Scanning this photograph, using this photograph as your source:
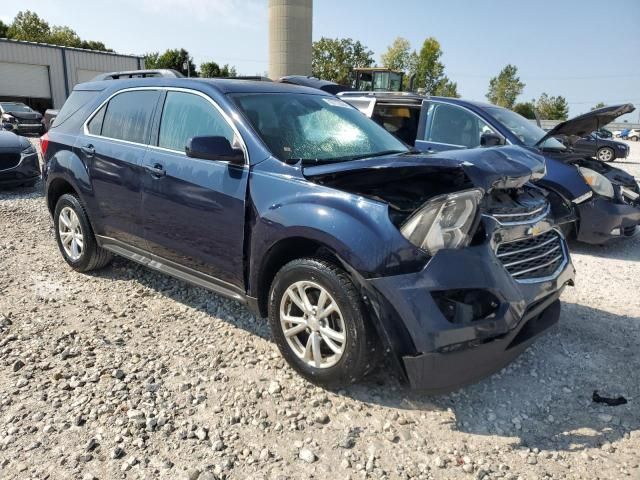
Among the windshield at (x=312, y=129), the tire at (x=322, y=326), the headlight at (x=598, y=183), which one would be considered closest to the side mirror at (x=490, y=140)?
the headlight at (x=598, y=183)

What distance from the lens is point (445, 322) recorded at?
240 cm

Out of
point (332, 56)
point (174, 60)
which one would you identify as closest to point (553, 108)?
point (332, 56)

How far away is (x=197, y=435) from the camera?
8.16ft

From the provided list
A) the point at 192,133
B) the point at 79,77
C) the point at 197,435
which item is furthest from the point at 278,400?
the point at 79,77

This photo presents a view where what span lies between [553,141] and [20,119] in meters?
21.7

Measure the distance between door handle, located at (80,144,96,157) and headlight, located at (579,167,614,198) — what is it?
5.13 m

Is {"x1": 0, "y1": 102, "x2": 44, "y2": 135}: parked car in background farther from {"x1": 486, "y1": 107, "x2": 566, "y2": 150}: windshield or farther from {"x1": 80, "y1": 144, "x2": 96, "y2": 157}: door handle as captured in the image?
{"x1": 486, "y1": 107, "x2": 566, "y2": 150}: windshield

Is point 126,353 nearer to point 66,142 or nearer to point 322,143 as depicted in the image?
point 322,143

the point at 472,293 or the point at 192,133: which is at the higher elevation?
the point at 192,133

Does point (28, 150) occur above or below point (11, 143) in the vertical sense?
below

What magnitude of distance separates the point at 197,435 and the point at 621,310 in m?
3.54

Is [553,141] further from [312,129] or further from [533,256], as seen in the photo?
[312,129]

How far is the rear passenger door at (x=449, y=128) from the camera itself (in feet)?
20.3

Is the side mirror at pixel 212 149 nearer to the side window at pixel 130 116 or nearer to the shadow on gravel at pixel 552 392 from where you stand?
the side window at pixel 130 116
